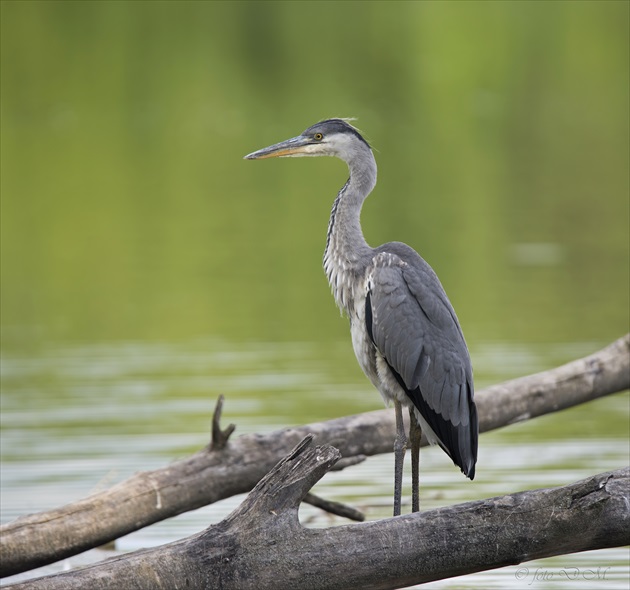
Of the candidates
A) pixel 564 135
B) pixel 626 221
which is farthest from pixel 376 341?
pixel 564 135

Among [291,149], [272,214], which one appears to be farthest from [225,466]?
[272,214]

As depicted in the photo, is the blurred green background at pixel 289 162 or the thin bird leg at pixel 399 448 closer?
the thin bird leg at pixel 399 448

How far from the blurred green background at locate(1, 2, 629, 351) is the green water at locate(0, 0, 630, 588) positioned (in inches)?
3.0

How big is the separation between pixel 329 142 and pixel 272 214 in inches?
523

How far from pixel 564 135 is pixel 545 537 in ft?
81.6

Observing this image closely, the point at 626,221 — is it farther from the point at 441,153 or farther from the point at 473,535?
the point at 473,535

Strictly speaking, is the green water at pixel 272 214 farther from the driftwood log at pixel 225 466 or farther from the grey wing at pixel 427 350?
the grey wing at pixel 427 350

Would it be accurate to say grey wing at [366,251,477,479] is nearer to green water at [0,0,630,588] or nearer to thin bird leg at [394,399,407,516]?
thin bird leg at [394,399,407,516]

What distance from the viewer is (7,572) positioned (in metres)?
5.95

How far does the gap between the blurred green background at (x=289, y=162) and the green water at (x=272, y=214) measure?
0.08m

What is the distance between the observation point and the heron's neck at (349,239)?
6.45m

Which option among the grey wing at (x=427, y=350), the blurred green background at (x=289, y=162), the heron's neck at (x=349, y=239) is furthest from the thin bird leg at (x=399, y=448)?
the blurred green background at (x=289, y=162)

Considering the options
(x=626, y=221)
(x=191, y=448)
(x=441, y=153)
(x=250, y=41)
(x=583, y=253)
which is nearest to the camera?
(x=191, y=448)

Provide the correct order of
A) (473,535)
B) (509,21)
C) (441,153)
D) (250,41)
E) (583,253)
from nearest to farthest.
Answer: (473,535) < (583,253) < (441,153) < (250,41) < (509,21)
